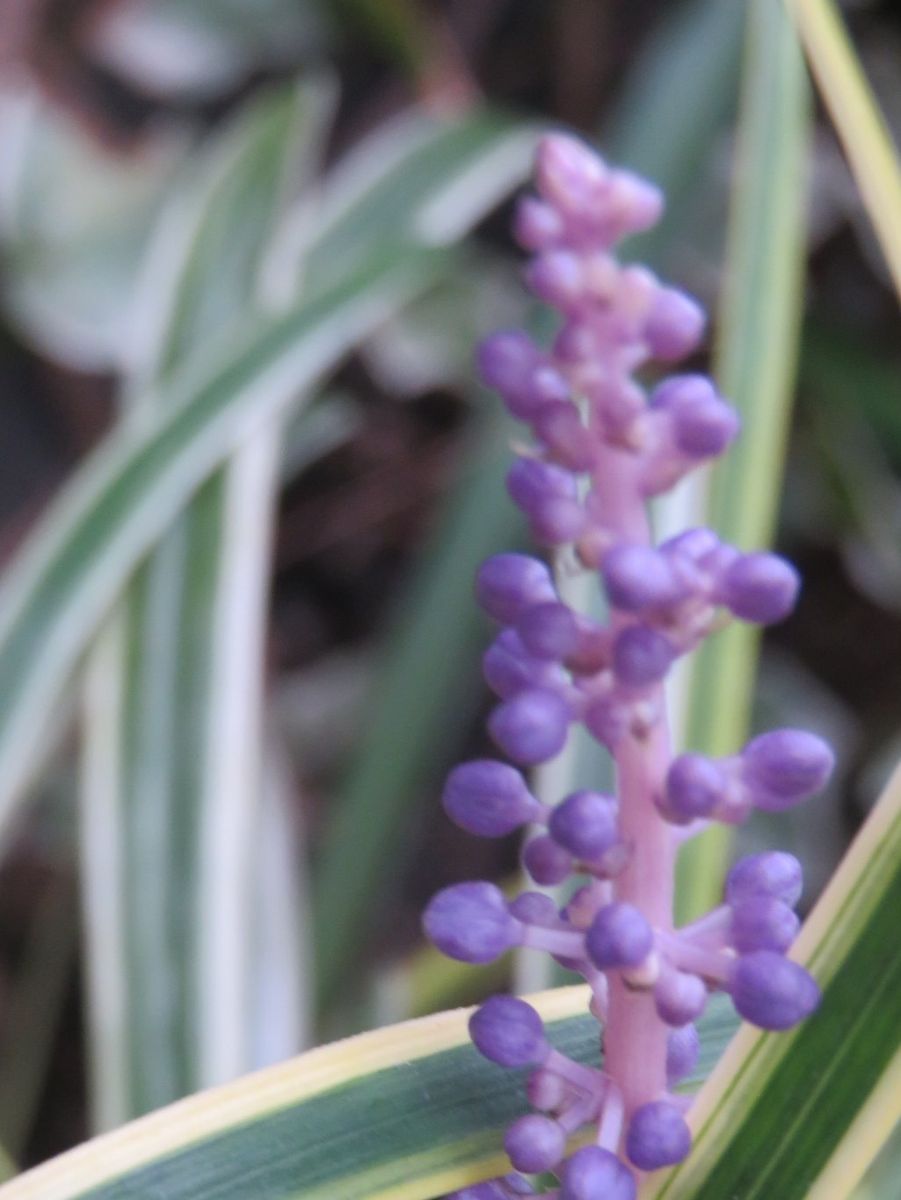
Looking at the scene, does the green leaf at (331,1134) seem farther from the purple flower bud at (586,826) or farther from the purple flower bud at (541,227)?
the purple flower bud at (541,227)

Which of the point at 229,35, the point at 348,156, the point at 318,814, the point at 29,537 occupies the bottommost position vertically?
the point at 318,814

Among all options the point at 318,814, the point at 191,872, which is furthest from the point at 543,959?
the point at 318,814

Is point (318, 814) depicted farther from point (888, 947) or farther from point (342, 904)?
point (888, 947)

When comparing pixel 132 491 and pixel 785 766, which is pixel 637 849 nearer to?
pixel 785 766

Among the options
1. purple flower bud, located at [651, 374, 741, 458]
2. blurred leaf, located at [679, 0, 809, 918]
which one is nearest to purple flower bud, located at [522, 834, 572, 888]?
purple flower bud, located at [651, 374, 741, 458]

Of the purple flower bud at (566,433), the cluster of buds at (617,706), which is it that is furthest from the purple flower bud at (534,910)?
the purple flower bud at (566,433)

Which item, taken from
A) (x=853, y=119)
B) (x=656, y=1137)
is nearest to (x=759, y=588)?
(x=656, y=1137)
